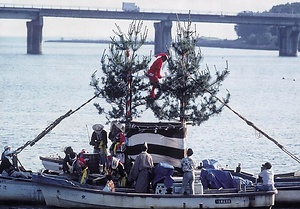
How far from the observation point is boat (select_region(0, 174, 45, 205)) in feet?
103

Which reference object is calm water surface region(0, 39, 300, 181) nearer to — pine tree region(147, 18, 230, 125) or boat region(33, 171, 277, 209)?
pine tree region(147, 18, 230, 125)

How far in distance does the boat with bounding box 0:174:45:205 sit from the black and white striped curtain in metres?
3.13

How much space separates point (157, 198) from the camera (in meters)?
29.0

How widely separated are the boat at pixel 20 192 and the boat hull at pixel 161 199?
5.64ft

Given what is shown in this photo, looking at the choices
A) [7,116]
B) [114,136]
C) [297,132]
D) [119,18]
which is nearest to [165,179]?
[114,136]

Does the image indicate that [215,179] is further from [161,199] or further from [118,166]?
[118,166]

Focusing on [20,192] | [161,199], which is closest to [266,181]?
[161,199]

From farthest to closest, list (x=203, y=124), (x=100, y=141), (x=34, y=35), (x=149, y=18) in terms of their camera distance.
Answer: (x=34, y=35) < (x=149, y=18) < (x=203, y=124) < (x=100, y=141)

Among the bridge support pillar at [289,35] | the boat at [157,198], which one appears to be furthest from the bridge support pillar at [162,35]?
the boat at [157,198]

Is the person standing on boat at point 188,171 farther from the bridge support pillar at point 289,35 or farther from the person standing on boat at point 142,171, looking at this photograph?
the bridge support pillar at point 289,35

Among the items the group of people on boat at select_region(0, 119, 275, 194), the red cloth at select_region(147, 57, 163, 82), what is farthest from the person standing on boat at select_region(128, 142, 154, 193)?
the red cloth at select_region(147, 57, 163, 82)

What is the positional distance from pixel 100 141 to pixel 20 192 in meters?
2.95

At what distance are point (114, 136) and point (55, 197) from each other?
2993 millimetres

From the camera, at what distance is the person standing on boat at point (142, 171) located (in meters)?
29.2
